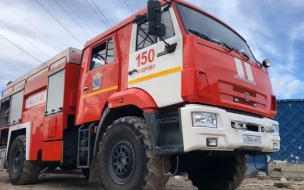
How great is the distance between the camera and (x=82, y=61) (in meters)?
6.19

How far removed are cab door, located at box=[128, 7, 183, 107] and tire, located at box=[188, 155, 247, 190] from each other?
1735 millimetres

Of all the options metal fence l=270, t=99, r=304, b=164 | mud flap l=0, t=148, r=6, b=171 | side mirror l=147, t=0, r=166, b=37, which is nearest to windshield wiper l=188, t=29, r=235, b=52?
side mirror l=147, t=0, r=166, b=37

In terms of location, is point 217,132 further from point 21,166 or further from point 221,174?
point 21,166

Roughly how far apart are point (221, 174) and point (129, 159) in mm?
1909

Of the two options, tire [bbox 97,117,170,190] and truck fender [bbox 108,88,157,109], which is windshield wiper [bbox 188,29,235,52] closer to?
truck fender [bbox 108,88,157,109]

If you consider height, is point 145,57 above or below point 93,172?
above

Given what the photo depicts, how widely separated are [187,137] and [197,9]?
2.18 m

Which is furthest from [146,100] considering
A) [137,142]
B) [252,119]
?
[252,119]

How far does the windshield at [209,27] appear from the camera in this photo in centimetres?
444

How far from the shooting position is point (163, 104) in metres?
4.09

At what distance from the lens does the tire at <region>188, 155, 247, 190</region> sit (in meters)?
5.23

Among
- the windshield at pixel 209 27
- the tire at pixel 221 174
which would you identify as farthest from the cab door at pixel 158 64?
the tire at pixel 221 174

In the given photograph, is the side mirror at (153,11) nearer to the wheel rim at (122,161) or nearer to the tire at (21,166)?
the wheel rim at (122,161)

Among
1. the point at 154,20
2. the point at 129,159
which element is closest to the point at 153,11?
the point at 154,20
